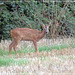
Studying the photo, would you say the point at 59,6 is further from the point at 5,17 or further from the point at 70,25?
the point at 5,17

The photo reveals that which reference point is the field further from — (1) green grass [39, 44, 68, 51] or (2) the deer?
(2) the deer

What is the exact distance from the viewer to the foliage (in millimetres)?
16281

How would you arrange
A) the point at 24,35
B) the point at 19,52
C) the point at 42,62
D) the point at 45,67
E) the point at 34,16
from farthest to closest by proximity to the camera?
the point at 34,16, the point at 24,35, the point at 19,52, the point at 42,62, the point at 45,67

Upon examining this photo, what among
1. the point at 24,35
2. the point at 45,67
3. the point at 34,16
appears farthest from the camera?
the point at 34,16

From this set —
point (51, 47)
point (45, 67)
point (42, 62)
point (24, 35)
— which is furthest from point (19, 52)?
point (45, 67)

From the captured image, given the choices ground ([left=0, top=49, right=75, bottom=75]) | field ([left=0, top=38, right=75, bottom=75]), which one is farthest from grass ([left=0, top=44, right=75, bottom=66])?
ground ([left=0, top=49, right=75, bottom=75])

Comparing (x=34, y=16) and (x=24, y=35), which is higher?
(x=24, y=35)

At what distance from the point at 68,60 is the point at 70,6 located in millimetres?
8161

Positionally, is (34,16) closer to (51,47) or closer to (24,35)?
(24,35)

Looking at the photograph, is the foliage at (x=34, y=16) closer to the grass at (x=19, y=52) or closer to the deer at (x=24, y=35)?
the deer at (x=24, y=35)

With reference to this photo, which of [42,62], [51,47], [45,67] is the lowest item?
[51,47]

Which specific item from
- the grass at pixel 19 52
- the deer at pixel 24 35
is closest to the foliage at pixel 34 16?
the deer at pixel 24 35

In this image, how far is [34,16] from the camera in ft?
54.1

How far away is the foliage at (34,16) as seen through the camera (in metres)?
16.3
